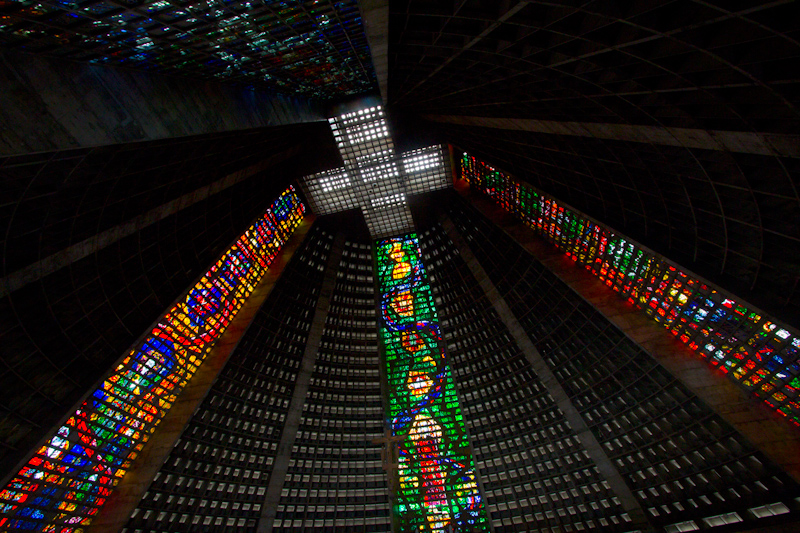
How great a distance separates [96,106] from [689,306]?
35896 millimetres

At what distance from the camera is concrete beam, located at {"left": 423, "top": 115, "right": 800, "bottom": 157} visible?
1373 cm

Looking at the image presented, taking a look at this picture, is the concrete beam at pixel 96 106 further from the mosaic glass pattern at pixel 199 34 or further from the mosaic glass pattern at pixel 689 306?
the mosaic glass pattern at pixel 689 306

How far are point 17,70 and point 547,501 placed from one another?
48.0 m

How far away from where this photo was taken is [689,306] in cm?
2783

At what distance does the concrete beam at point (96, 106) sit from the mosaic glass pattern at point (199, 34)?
631 mm

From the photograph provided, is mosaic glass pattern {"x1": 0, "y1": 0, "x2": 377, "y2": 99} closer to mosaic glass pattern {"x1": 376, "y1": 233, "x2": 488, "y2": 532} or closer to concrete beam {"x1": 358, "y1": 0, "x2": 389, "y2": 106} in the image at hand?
concrete beam {"x1": 358, "y1": 0, "x2": 389, "y2": 106}

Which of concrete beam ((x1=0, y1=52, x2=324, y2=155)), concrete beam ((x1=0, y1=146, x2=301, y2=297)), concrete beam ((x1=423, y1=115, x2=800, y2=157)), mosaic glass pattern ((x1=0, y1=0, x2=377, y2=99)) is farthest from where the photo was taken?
concrete beam ((x1=0, y1=146, x2=301, y2=297))

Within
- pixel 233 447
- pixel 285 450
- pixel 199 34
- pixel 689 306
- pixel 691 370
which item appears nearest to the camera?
pixel 199 34

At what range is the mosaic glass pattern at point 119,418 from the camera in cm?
2530

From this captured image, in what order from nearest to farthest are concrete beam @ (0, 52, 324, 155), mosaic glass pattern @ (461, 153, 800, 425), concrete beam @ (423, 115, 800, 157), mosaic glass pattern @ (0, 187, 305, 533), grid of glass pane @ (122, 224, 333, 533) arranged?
concrete beam @ (0, 52, 324, 155), concrete beam @ (423, 115, 800, 157), mosaic glass pattern @ (461, 153, 800, 425), mosaic glass pattern @ (0, 187, 305, 533), grid of glass pane @ (122, 224, 333, 533)

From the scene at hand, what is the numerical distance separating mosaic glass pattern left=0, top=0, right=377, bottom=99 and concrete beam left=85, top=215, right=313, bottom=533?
26.9 m

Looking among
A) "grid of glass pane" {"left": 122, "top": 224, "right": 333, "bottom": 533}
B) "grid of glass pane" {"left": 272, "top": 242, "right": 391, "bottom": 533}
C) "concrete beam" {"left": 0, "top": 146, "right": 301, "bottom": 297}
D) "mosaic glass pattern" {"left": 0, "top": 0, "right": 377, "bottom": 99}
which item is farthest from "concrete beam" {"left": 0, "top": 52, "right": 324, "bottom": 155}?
"grid of glass pane" {"left": 272, "top": 242, "right": 391, "bottom": 533}

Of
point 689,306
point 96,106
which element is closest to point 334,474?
point 689,306

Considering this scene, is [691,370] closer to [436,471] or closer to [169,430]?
[436,471]
